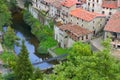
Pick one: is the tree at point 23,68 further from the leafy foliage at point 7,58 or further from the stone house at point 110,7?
the stone house at point 110,7

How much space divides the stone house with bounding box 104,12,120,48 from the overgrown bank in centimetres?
1036

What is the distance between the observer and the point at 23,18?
6756 centimetres

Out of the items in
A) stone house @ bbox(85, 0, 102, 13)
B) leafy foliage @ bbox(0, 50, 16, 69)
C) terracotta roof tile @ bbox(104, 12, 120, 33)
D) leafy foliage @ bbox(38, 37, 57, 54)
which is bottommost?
leafy foliage @ bbox(38, 37, 57, 54)

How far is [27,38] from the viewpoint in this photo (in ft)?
199

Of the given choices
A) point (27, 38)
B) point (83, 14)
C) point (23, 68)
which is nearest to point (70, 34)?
point (83, 14)

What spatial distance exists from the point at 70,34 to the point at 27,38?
11921 millimetres

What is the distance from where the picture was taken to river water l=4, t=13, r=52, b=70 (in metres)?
52.4

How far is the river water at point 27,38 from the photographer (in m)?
52.4

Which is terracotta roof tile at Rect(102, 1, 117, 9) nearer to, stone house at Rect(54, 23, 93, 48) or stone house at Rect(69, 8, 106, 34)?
stone house at Rect(69, 8, 106, 34)

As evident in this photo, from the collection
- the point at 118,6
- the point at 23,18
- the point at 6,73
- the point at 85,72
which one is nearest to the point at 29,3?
the point at 23,18

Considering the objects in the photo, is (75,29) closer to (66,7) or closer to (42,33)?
(66,7)

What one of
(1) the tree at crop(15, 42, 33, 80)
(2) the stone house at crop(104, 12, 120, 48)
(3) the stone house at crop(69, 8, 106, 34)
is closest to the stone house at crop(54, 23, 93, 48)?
(3) the stone house at crop(69, 8, 106, 34)

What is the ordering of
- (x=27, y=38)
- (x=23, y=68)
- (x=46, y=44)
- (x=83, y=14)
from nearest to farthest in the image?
(x=23, y=68) < (x=83, y=14) < (x=46, y=44) < (x=27, y=38)

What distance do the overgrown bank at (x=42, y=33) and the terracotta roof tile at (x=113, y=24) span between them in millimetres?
10512
